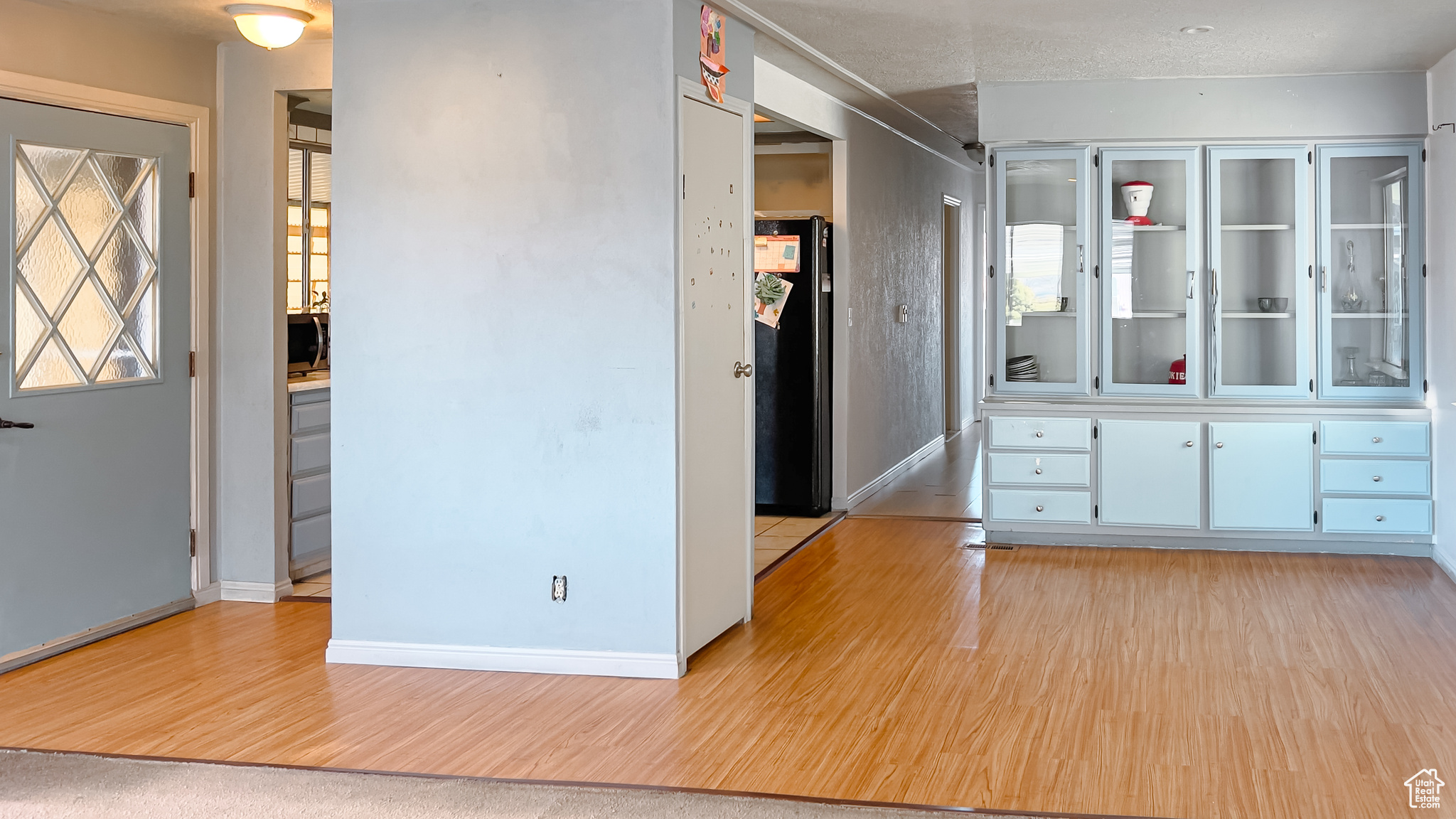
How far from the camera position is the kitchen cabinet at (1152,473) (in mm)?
5762

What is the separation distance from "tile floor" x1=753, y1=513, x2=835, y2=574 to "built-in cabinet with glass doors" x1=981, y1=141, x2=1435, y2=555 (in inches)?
39.7

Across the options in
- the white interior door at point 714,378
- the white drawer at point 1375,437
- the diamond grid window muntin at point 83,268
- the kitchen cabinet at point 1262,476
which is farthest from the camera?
the kitchen cabinet at point 1262,476

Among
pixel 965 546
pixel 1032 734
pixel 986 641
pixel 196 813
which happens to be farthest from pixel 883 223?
pixel 196 813

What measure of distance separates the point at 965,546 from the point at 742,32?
2846mm

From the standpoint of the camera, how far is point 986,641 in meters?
4.22

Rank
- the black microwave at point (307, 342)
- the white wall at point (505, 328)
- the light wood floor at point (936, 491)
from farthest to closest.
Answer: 1. the light wood floor at point (936, 491)
2. the black microwave at point (307, 342)
3. the white wall at point (505, 328)

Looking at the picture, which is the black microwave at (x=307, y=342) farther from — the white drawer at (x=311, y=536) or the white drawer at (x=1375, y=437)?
the white drawer at (x=1375, y=437)

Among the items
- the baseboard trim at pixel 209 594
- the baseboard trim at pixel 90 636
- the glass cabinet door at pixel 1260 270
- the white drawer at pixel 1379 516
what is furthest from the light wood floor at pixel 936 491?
the baseboard trim at pixel 90 636

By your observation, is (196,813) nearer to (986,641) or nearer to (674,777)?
(674,777)

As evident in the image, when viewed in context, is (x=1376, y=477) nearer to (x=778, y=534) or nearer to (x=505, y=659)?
(x=778, y=534)

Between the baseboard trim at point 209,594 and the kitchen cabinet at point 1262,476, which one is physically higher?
the kitchen cabinet at point 1262,476

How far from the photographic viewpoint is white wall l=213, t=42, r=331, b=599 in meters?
4.75

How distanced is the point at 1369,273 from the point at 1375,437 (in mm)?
Answer: 782

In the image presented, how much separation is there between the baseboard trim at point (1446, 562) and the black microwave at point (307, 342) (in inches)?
201
